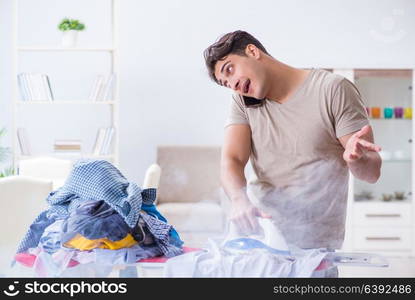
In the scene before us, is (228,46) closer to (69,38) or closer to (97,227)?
(97,227)

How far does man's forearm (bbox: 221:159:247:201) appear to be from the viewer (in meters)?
0.90

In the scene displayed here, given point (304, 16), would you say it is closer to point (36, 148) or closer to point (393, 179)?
point (393, 179)

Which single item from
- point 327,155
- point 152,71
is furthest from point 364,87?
point 327,155

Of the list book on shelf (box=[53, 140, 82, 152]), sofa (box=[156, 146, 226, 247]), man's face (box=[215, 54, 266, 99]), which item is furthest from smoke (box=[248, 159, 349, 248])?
book on shelf (box=[53, 140, 82, 152])

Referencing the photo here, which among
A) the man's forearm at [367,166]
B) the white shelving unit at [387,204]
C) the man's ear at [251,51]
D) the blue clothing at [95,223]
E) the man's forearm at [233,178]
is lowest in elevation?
the white shelving unit at [387,204]

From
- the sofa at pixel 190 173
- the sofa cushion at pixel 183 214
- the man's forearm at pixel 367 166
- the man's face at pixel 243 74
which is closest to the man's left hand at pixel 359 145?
the man's forearm at pixel 367 166

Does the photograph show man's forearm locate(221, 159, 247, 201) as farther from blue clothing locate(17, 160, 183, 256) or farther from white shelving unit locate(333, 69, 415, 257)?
white shelving unit locate(333, 69, 415, 257)

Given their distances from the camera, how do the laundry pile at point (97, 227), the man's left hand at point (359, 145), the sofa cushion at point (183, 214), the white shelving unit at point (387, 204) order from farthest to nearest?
1. the white shelving unit at point (387, 204)
2. the sofa cushion at point (183, 214)
3. the laundry pile at point (97, 227)
4. the man's left hand at point (359, 145)

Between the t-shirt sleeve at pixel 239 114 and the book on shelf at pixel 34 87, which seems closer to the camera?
the t-shirt sleeve at pixel 239 114

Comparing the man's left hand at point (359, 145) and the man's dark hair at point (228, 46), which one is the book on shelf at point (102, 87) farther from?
the man's left hand at point (359, 145)

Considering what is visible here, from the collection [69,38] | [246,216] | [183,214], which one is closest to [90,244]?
[246,216]

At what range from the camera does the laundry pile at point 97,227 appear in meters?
0.84

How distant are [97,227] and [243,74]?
0.92 feet

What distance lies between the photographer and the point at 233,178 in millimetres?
918
